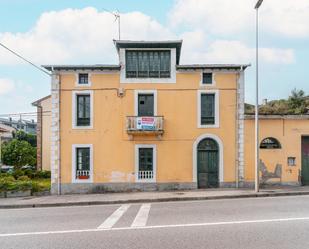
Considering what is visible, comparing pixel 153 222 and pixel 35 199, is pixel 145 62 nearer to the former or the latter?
pixel 35 199

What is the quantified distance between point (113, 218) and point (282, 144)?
11.7m

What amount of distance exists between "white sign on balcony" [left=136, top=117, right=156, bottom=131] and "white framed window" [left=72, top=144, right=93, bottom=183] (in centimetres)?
292

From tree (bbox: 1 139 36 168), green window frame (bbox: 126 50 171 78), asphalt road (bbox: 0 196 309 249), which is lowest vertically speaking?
asphalt road (bbox: 0 196 309 249)

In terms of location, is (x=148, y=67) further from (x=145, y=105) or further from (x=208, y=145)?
(x=208, y=145)

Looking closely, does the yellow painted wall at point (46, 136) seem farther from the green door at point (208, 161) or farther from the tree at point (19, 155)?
the green door at point (208, 161)

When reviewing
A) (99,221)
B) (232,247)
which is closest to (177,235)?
(232,247)

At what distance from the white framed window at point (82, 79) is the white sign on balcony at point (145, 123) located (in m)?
3.46

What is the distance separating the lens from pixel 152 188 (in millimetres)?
19094

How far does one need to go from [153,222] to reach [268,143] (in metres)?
11.5

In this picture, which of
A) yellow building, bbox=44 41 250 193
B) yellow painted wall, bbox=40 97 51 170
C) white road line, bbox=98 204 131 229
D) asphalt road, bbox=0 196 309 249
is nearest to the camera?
asphalt road, bbox=0 196 309 249

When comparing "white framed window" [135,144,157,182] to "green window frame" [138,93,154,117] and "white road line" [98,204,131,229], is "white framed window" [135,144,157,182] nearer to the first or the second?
"green window frame" [138,93,154,117]

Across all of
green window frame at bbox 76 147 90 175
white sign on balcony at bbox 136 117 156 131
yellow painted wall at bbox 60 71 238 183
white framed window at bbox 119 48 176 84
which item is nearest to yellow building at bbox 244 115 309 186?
yellow painted wall at bbox 60 71 238 183

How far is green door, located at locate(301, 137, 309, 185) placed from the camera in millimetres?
19672

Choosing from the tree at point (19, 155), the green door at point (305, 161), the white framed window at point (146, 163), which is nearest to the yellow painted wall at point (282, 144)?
the green door at point (305, 161)
